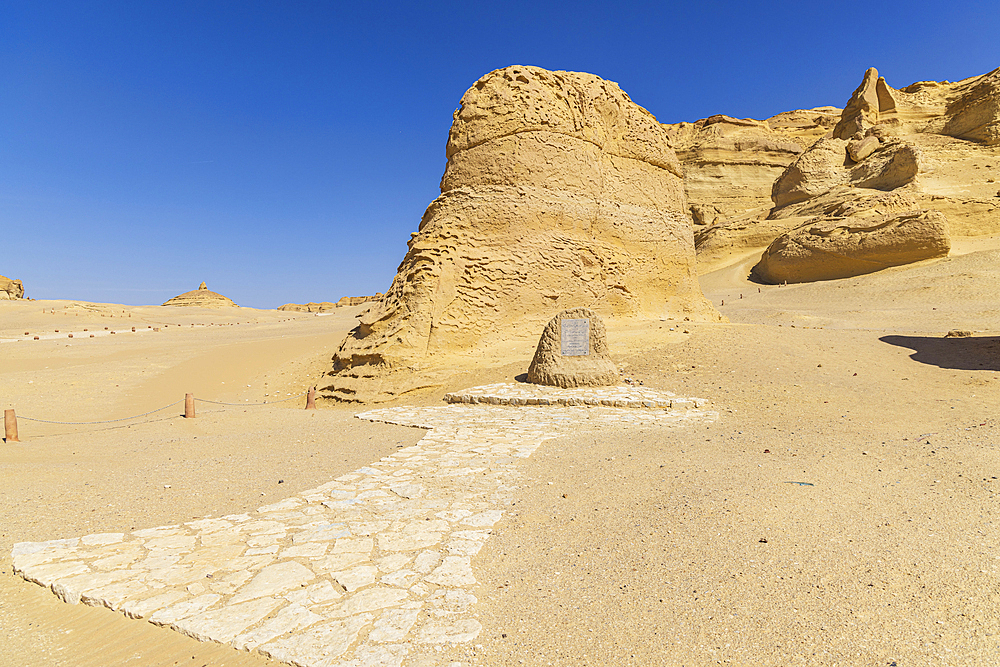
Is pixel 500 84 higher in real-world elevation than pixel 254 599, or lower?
higher

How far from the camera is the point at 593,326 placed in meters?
9.16

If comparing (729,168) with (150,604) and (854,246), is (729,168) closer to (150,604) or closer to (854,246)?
(854,246)

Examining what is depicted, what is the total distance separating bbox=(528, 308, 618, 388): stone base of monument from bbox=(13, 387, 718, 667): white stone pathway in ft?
13.4

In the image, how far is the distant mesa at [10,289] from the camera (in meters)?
41.5

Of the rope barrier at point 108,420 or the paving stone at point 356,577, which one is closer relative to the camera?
the paving stone at point 356,577

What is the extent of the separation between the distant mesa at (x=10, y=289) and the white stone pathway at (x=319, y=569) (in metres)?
52.4

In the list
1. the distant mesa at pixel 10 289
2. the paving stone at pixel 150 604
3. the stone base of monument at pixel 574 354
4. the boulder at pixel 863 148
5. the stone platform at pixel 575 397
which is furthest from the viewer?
the distant mesa at pixel 10 289

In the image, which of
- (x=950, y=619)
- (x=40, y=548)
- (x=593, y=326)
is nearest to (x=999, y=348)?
(x=593, y=326)

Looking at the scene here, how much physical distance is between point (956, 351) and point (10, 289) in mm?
59170

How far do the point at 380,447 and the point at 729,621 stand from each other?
4565mm

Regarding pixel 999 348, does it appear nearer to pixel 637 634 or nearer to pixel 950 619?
pixel 950 619

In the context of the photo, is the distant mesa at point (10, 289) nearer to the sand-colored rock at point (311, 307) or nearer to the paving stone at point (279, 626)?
the sand-colored rock at point (311, 307)

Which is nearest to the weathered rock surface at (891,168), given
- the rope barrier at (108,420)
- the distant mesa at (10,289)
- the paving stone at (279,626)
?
the rope barrier at (108,420)

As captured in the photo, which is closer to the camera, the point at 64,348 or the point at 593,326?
the point at 593,326
